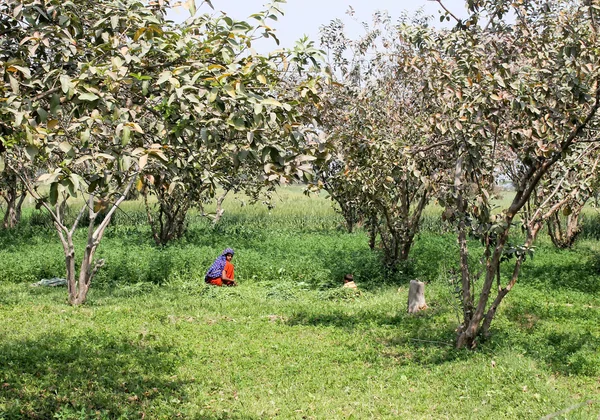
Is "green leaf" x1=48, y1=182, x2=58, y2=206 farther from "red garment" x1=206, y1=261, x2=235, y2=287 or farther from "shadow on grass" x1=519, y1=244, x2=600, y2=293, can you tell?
"shadow on grass" x1=519, y1=244, x2=600, y2=293

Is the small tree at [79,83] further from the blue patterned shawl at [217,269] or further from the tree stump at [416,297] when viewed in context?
the blue patterned shawl at [217,269]

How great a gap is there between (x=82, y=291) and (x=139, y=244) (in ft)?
25.0

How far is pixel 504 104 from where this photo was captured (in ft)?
26.7

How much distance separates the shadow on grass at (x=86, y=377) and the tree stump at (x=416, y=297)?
14.1 ft

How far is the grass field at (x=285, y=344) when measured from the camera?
723 centimetres

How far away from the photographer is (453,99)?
8695mm

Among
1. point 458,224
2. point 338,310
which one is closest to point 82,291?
point 338,310

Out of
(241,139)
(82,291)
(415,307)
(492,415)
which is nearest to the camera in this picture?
(241,139)

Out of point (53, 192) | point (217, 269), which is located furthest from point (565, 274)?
point (53, 192)

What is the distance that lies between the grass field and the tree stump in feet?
0.77

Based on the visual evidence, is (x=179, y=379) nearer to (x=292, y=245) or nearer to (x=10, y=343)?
(x=10, y=343)

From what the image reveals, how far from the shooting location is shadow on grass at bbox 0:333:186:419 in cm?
678

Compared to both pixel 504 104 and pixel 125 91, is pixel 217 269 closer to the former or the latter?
pixel 504 104

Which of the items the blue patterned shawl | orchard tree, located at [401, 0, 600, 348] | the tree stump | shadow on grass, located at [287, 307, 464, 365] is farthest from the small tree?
the blue patterned shawl
